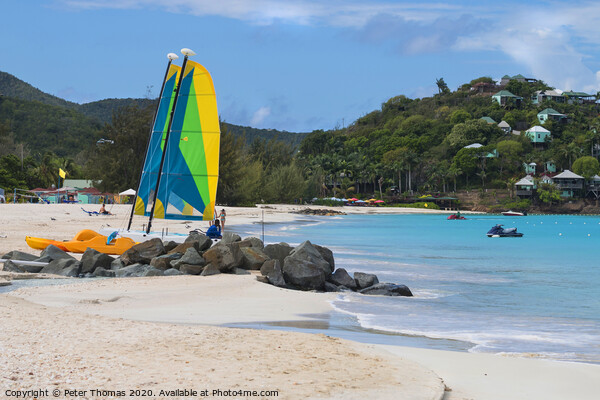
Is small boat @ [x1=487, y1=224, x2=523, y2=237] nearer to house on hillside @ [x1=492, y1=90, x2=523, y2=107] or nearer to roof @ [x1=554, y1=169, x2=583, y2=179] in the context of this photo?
roof @ [x1=554, y1=169, x2=583, y2=179]

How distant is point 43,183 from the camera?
77.7m

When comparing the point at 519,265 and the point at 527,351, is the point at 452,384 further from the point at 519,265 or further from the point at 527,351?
the point at 519,265

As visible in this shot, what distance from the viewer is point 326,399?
543cm

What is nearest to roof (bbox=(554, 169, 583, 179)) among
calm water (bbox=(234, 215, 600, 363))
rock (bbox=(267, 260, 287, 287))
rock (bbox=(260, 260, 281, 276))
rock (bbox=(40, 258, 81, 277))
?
calm water (bbox=(234, 215, 600, 363))

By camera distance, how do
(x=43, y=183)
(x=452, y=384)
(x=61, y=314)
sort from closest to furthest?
(x=452, y=384) → (x=61, y=314) → (x=43, y=183)

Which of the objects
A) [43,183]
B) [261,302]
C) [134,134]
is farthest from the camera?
[43,183]

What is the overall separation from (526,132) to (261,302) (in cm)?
13686

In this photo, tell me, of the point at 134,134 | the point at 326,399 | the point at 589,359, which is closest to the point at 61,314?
the point at 326,399

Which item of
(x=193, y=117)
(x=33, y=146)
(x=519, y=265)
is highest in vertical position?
(x=33, y=146)

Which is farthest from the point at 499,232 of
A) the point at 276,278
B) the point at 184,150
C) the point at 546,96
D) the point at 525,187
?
the point at 546,96

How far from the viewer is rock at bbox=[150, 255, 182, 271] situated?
50.8 feet

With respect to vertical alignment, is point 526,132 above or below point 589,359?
above

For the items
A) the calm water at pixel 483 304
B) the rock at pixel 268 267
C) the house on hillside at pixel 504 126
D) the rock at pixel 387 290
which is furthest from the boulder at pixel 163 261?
the house on hillside at pixel 504 126

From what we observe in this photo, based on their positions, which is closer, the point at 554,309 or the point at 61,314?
the point at 61,314
